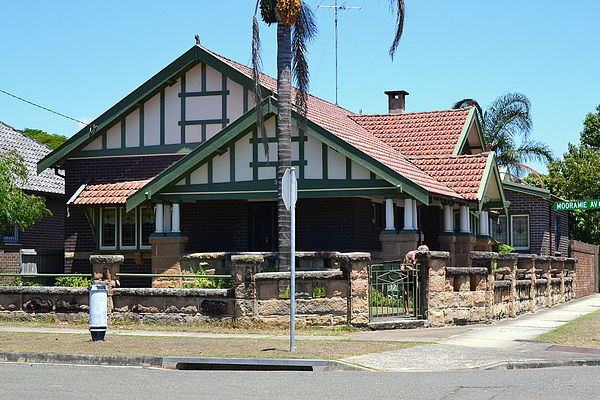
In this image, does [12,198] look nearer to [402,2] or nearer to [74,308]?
[74,308]

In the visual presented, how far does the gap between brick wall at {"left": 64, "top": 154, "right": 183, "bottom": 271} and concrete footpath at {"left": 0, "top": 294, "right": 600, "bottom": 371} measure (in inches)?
301

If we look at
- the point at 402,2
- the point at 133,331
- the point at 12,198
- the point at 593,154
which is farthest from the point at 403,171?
the point at 593,154

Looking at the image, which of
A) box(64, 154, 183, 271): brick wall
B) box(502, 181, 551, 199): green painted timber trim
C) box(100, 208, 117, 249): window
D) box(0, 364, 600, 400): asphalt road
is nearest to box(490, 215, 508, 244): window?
box(502, 181, 551, 199): green painted timber trim

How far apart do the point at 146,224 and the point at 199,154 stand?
13.6ft

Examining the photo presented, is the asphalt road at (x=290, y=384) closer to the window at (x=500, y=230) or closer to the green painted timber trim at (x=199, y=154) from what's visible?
the green painted timber trim at (x=199, y=154)

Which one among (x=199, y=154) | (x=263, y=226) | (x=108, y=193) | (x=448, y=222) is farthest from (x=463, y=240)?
(x=108, y=193)

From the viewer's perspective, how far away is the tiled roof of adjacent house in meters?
29.9

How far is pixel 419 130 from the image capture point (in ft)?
92.1

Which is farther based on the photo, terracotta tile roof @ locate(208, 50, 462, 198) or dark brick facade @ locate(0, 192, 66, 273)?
dark brick facade @ locate(0, 192, 66, 273)

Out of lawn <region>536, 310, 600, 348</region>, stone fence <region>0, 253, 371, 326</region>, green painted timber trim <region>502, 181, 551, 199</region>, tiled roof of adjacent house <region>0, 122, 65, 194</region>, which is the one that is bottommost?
lawn <region>536, 310, 600, 348</region>

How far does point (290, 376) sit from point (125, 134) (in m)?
14.7

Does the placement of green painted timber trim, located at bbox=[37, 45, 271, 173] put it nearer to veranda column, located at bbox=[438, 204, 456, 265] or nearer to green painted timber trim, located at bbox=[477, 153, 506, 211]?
veranda column, located at bbox=[438, 204, 456, 265]

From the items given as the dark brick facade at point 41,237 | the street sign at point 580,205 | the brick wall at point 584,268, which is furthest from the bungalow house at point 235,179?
the brick wall at point 584,268

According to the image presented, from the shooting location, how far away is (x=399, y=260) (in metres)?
20.5
